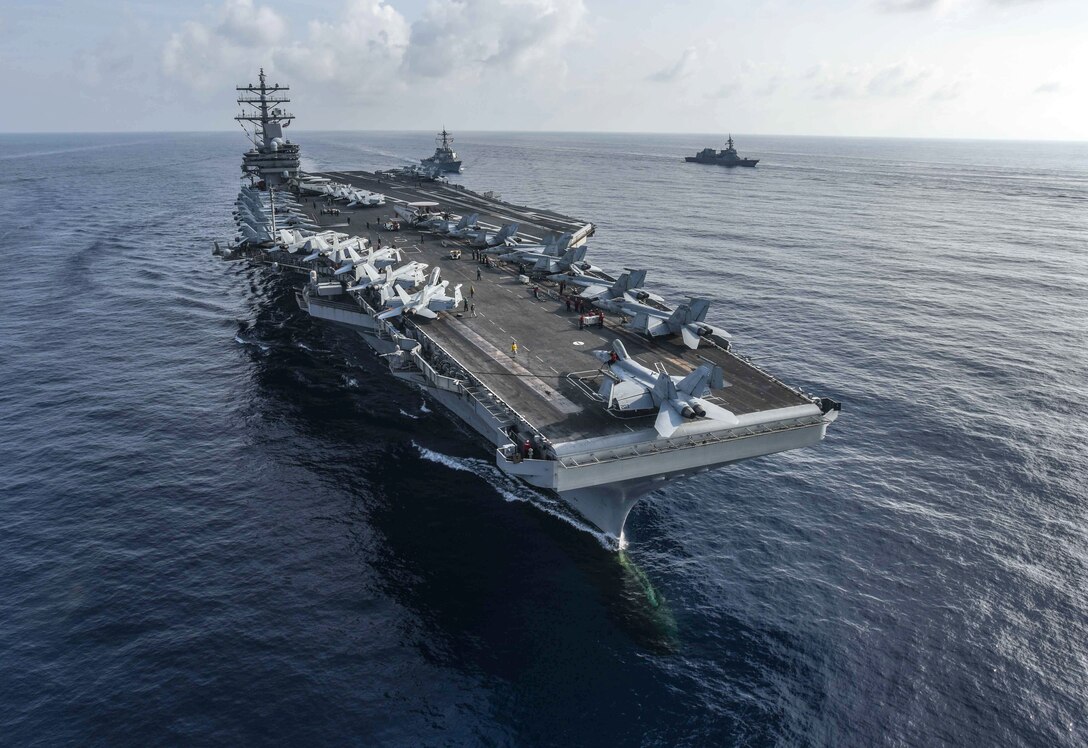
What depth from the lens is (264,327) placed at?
58688 millimetres

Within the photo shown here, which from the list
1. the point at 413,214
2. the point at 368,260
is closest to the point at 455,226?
the point at 413,214

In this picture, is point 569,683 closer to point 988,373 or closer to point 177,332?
point 988,373

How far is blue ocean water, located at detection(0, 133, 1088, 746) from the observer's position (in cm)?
2259

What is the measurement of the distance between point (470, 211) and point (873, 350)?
5427 cm

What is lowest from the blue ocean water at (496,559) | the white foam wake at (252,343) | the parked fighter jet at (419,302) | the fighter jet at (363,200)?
the blue ocean water at (496,559)

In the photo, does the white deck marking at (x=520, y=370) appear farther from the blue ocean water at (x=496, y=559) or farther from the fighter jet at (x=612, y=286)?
the fighter jet at (x=612, y=286)

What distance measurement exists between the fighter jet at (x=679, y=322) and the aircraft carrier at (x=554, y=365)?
173 millimetres

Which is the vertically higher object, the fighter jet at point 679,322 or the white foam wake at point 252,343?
the fighter jet at point 679,322

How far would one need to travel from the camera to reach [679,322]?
125ft

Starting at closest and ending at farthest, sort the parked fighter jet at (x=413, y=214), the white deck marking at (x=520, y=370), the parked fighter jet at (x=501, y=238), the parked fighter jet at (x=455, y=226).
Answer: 1. the white deck marking at (x=520, y=370)
2. the parked fighter jet at (x=501, y=238)
3. the parked fighter jet at (x=455, y=226)
4. the parked fighter jet at (x=413, y=214)

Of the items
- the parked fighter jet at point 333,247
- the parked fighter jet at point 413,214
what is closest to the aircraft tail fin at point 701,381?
the parked fighter jet at point 333,247

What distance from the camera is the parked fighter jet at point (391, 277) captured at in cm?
4491

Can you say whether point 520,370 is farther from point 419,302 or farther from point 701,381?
point 701,381

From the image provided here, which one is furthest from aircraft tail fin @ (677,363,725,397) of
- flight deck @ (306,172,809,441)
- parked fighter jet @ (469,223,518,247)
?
parked fighter jet @ (469,223,518,247)
